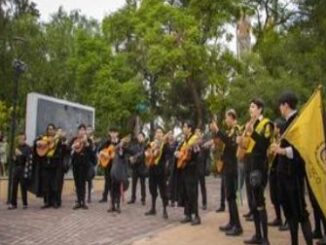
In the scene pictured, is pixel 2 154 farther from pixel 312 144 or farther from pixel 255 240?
pixel 312 144

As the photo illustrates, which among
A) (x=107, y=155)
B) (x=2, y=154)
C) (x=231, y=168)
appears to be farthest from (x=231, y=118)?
(x=2, y=154)

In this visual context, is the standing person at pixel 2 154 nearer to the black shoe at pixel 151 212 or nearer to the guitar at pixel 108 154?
the guitar at pixel 108 154

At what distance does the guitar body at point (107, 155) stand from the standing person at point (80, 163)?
15.0 inches

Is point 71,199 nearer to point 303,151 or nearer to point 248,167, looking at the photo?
point 248,167

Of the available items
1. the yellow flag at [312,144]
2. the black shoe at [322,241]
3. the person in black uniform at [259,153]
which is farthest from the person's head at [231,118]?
the yellow flag at [312,144]

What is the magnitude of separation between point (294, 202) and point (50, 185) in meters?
8.34

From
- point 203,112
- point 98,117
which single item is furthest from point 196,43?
point 98,117

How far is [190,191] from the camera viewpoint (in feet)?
42.4

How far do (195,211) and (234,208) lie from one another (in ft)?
5.62

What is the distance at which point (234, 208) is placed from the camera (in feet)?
37.4

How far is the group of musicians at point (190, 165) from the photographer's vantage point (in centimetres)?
893

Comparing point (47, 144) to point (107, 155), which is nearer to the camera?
point (107, 155)

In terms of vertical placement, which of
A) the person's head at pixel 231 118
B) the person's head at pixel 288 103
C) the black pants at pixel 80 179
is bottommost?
the black pants at pixel 80 179

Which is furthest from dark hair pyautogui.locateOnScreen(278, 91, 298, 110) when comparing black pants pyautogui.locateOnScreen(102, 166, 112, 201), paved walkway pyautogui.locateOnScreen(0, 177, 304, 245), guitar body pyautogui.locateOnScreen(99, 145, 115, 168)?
black pants pyautogui.locateOnScreen(102, 166, 112, 201)
